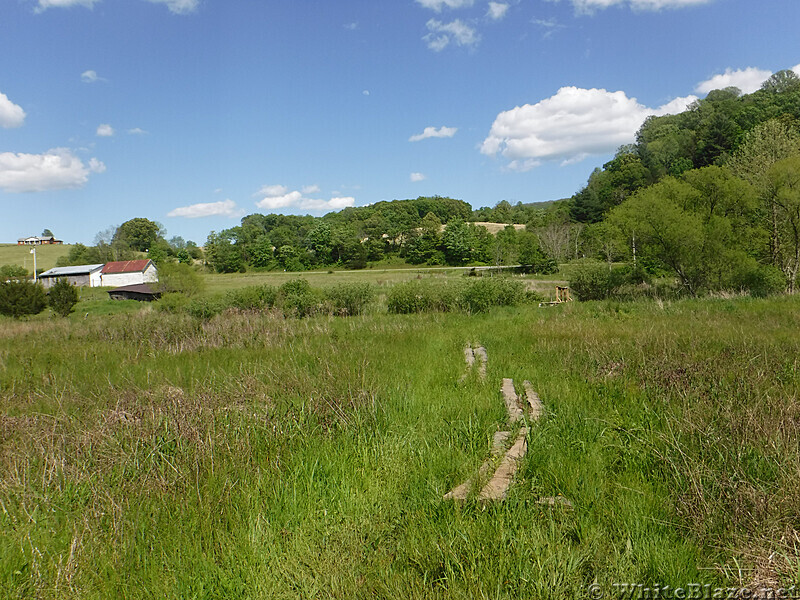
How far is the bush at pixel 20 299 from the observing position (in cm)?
3709

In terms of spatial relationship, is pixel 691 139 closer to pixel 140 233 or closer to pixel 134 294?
pixel 134 294

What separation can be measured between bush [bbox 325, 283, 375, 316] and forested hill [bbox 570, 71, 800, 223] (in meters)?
57.4

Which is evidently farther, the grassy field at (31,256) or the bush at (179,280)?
the grassy field at (31,256)

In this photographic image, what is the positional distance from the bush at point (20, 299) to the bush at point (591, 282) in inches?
1691

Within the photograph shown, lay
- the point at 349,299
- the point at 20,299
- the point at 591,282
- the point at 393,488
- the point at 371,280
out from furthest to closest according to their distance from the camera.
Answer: the point at 371,280 → the point at 20,299 → the point at 591,282 → the point at 349,299 → the point at 393,488

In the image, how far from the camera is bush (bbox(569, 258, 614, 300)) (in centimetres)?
3019

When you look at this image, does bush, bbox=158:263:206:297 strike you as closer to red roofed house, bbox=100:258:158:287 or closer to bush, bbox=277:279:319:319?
red roofed house, bbox=100:258:158:287

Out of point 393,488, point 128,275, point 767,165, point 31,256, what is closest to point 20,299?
point 128,275

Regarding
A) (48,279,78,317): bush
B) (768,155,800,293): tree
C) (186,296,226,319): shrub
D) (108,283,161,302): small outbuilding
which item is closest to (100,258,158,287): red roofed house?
(108,283,161,302): small outbuilding

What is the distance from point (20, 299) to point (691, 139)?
97171 millimetres

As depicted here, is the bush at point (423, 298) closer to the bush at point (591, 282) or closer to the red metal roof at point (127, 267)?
the bush at point (591, 282)

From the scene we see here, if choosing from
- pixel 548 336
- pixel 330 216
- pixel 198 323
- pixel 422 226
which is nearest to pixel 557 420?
pixel 548 336

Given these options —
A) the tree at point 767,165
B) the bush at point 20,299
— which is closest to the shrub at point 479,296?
the tree at point 767,165

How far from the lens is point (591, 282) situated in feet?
100
